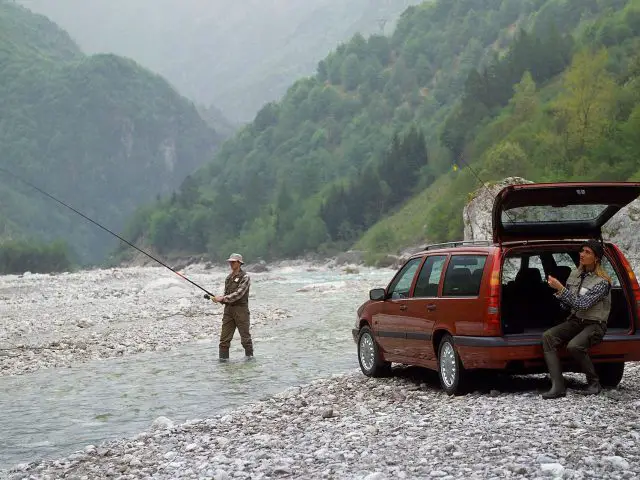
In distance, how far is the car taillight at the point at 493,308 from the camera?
986 cm

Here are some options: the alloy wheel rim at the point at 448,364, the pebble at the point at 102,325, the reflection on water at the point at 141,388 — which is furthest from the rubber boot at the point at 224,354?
the alloy wheel rim at the point at 448,364

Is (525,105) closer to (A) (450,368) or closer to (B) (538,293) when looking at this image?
(B) (538,293)

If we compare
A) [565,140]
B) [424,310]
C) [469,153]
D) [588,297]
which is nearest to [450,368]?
[424,310]

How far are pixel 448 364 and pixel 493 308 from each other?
115 cm

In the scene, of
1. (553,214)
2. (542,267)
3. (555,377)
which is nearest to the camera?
(555,377)

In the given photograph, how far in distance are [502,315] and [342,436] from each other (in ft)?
8.95

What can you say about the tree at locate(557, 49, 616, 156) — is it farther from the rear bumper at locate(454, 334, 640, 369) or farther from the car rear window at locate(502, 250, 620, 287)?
the rear bumper at locate(454, 334, 640, 369)

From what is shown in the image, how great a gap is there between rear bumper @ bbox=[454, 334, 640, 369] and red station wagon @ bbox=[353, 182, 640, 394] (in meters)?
0.01

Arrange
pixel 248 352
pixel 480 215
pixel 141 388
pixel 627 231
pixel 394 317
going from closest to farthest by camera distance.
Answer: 1. pixel 394 317
2. pixel 141 388
3. pixel 248 352
4. pixel 627 231
5. pixel 480 215

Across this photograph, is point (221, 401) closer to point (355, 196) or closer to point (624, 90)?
point (624, 90)

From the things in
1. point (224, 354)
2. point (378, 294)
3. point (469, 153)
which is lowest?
point (224, 354)

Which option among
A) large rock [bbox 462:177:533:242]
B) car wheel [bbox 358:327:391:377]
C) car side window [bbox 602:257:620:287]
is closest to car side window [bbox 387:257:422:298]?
car wheel [bbox 358:327:391:377]

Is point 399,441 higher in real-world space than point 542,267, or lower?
lower

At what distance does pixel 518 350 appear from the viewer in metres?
9.85
